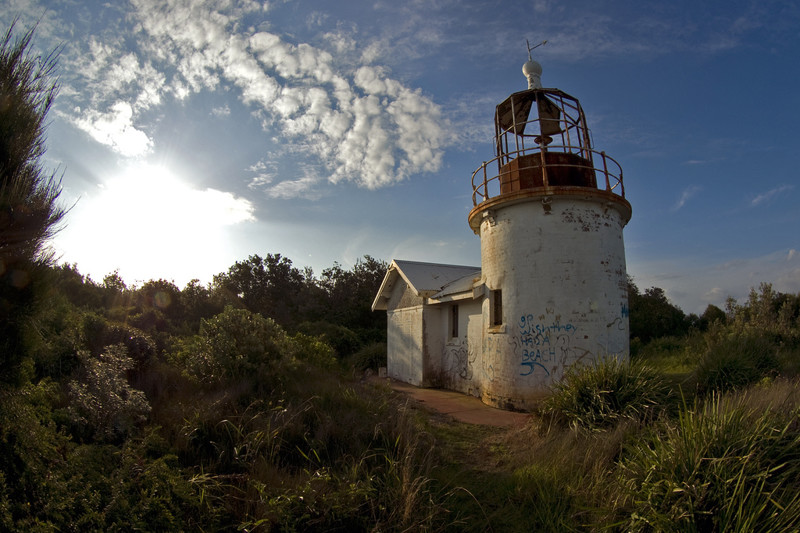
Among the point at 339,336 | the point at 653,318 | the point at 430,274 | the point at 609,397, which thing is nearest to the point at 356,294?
the point at 339,336

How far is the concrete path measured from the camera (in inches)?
351

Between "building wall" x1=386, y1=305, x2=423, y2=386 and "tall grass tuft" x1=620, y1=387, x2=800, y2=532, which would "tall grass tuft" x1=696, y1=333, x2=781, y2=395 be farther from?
"building wall" x1=386, y1=305, x2=423, y2=386

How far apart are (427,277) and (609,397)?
33.4ft

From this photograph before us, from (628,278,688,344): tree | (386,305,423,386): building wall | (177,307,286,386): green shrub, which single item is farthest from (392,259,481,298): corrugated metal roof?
(628,278,688,344): tree

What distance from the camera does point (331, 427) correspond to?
562cm

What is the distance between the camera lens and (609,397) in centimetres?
683

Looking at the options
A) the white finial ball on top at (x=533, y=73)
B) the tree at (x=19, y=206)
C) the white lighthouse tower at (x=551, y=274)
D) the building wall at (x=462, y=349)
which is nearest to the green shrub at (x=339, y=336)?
the building wall at (x=462, y=349)

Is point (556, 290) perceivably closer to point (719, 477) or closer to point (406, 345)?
point (719, 477)

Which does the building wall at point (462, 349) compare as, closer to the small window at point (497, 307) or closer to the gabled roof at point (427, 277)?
the gabled roof at point (427, 277)

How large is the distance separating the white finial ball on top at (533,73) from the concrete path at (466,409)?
8.36 meters

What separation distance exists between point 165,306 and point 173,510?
931 inches

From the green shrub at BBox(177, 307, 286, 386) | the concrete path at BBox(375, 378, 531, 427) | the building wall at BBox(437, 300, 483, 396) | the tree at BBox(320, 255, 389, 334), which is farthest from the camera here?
the tree at BBox(320, 255, 389, 334)

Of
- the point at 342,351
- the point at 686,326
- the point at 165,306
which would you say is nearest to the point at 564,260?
the point at 342,351

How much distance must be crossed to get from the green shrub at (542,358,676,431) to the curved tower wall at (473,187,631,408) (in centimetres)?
222
